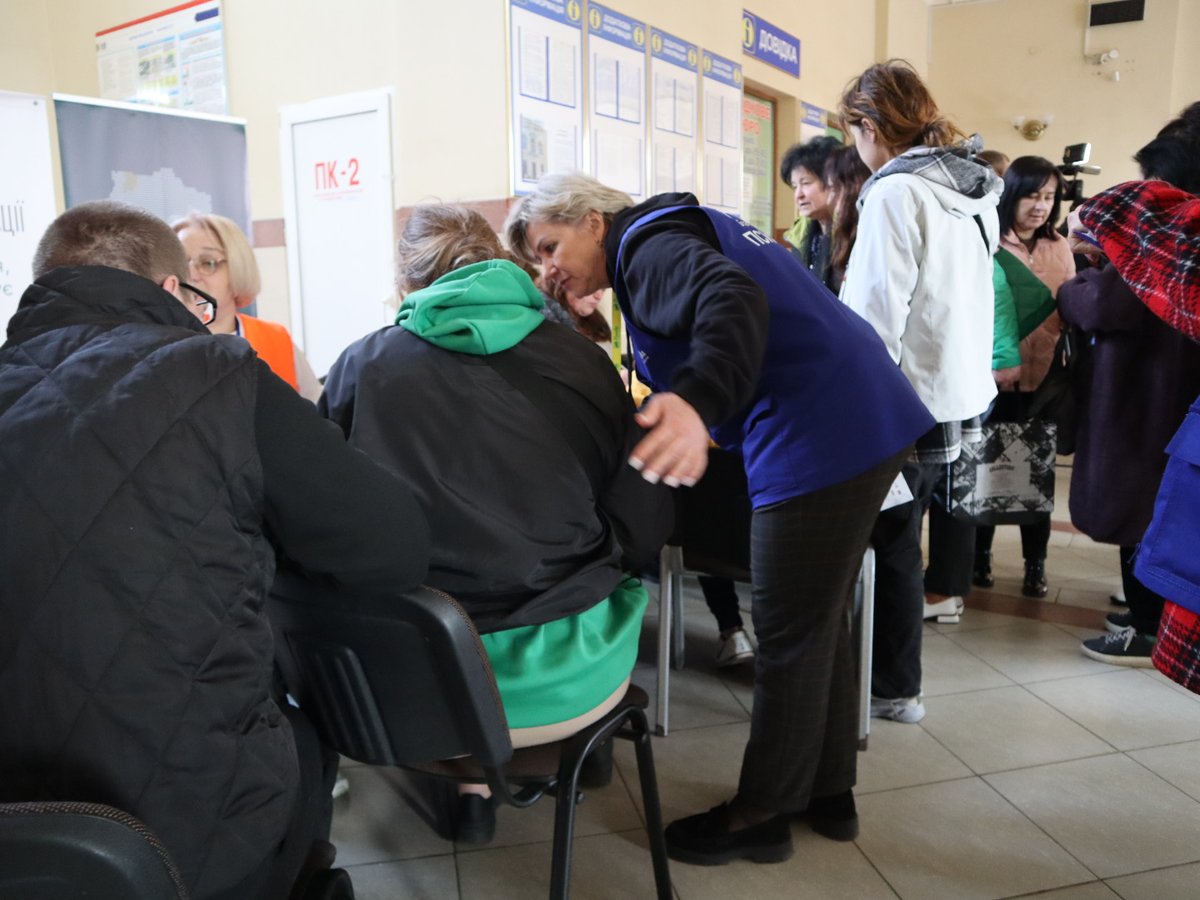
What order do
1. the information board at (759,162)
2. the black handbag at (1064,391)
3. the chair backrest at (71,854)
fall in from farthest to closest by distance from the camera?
the information board at (759,162) → the black handbag at (1064,391) → the chair backrest at (71,854)

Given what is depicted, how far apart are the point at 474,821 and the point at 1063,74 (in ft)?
25.4

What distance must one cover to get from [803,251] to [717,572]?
161cm

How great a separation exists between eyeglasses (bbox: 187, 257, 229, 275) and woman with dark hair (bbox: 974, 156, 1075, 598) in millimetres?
2428

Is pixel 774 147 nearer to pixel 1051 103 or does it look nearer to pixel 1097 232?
pixel 1051 103

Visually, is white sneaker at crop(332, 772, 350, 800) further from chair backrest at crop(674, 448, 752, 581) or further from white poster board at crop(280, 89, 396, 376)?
white poster board at crop(280, 89, 396, 376)

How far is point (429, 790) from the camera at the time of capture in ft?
6.79

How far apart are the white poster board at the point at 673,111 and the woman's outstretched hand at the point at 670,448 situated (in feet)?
10.1

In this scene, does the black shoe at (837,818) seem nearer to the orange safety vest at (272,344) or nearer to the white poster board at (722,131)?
the orange safety vest at (272,344)

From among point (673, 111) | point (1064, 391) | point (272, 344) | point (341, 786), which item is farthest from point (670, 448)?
point (673, 111)

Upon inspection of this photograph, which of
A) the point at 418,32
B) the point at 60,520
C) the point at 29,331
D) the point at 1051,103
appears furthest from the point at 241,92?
the point at 1051,103

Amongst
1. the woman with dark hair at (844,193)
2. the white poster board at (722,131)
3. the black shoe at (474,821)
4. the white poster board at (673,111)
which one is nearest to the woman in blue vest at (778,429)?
the black shoe at (474,821)

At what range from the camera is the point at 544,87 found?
3.32 m

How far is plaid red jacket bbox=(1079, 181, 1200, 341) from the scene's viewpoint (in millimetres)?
1222

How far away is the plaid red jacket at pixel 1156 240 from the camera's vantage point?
122 centimetres
